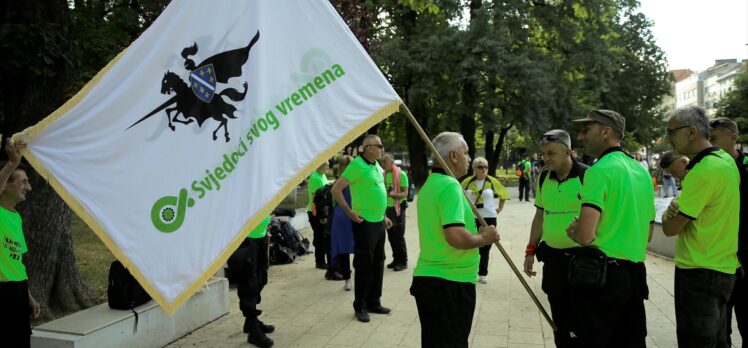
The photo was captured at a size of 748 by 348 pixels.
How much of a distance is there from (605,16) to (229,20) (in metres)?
24.9

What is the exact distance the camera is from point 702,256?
3693 mm

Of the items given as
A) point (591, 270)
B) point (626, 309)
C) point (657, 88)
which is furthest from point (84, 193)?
point (657, 88)

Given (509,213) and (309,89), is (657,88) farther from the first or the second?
(309,89)

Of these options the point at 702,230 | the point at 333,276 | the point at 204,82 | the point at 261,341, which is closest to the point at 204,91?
the point at 204,82

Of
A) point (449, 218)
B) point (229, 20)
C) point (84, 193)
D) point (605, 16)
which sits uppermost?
point (605, 16)

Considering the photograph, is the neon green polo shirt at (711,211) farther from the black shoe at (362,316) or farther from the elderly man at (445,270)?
the black shoe at (362,316)

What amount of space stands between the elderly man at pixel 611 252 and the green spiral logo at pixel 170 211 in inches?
88.4

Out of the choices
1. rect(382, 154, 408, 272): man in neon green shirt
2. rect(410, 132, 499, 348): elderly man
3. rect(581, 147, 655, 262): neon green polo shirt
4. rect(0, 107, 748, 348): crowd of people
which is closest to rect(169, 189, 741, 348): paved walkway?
rect(382, 154, 408, 272): man in neon green shirt

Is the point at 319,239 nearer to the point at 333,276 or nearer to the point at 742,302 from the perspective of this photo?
the point at 333,276

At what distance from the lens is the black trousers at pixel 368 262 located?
6273 millimetres

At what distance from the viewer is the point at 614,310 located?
352cm

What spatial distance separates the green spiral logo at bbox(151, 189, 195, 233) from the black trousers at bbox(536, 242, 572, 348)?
2.50 meters

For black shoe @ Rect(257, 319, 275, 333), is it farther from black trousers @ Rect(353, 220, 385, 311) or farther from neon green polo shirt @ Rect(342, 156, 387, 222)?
neon green polo shirt @ Rect(342, 156, 387, 222)

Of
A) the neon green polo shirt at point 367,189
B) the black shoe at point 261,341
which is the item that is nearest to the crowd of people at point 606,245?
the black shoe at point 261,341
